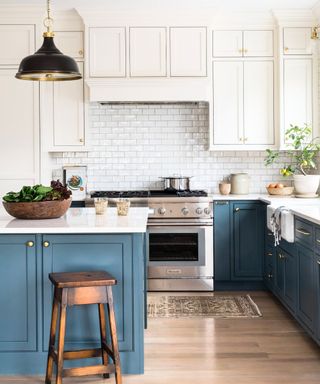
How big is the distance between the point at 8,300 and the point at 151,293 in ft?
8.02

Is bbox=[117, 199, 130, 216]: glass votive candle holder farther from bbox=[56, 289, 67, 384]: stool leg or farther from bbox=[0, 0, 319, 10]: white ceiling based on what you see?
bbox=[0, 0, 319, 10]: white ceiling

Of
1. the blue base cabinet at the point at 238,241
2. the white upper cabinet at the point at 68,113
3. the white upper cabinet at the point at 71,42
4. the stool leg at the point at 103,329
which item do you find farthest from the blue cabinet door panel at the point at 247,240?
the stool leg at the point at 103,329

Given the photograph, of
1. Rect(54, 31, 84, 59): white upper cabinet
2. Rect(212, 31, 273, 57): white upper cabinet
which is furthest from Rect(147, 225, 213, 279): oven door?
Rect(54, 31, 84, 59): white upper cabinet

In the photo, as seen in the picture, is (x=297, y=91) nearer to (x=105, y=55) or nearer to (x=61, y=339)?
(x=105, y=55)

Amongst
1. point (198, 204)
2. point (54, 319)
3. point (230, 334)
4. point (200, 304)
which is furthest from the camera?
point (198, 204)

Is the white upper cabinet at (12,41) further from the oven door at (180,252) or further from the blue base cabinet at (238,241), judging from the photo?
the blue base cabinet at (238,241)

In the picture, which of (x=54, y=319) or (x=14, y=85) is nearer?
(x=54, y=319)

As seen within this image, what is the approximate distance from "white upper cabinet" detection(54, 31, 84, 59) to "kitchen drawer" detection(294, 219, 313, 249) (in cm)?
292

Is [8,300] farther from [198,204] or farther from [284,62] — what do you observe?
[284,62]

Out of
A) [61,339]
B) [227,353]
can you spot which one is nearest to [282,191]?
[227,353]

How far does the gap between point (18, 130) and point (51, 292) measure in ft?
9.19

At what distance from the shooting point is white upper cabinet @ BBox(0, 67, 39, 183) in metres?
6.00

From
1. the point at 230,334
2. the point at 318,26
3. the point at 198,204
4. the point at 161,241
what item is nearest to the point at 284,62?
the point at 318,26

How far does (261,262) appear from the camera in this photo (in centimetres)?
593
